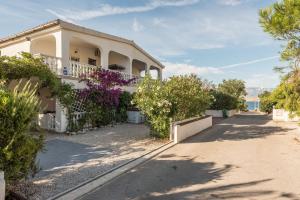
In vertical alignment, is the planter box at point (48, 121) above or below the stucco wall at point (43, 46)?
below

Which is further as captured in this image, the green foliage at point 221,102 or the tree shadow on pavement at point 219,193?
the green foliage at point 221,102

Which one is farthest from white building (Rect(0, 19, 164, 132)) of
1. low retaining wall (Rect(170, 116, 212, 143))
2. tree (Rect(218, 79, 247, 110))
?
tree (Rect(218, 79, 247, 110))

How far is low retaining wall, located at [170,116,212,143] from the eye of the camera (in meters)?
13.3

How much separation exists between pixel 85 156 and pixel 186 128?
265 inches

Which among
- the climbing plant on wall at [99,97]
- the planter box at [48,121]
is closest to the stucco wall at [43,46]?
the climbing plant on wall at [99,97]

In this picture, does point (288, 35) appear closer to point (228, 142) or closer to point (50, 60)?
point (228, 142)

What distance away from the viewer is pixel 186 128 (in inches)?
584

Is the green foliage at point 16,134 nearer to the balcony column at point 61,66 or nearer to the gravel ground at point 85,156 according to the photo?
the gravel ground at point 85,156

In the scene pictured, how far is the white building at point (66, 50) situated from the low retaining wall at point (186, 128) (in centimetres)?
632

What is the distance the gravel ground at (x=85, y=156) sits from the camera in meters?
6.71

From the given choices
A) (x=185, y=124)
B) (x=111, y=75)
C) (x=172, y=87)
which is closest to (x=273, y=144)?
(x=185, y=124)

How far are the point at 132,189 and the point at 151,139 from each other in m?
7.23

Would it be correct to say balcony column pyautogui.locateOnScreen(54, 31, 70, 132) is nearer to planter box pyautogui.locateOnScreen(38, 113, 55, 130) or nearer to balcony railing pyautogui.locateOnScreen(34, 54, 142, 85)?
balcony railing pyautogui.locateOnScreen(34, 54, 142, 85)

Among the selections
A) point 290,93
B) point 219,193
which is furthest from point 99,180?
point 290,93
